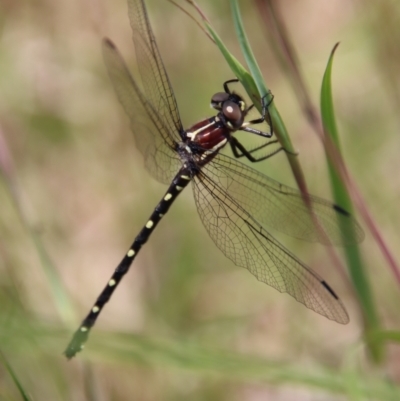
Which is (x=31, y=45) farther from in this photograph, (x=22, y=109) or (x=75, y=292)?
(x=75, y=292)

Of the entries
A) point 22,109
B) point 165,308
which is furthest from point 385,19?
point 22,109

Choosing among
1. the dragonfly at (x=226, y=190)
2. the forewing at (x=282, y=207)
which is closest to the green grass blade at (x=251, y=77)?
the dragonfly at (x=226, y=190)

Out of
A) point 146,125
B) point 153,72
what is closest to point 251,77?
point 153,72

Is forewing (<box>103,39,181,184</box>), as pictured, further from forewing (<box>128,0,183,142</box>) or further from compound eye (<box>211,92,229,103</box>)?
compound eye (<box>211,92,229,103</box>)

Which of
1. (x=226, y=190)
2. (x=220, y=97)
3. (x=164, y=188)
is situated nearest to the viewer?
(x=226, y=190)

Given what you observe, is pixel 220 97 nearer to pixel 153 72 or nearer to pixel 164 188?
pixel 153 72

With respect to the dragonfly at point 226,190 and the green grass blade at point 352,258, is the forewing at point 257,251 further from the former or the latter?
the green grass blade at point 352,258

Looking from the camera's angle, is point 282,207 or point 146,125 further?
point 146,125

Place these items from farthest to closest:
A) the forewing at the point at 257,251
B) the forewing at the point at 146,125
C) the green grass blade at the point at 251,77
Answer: the forewing at the point at 146,125 < the forewing at the point at 257,251 < the green grass blade at the point at 251,77
